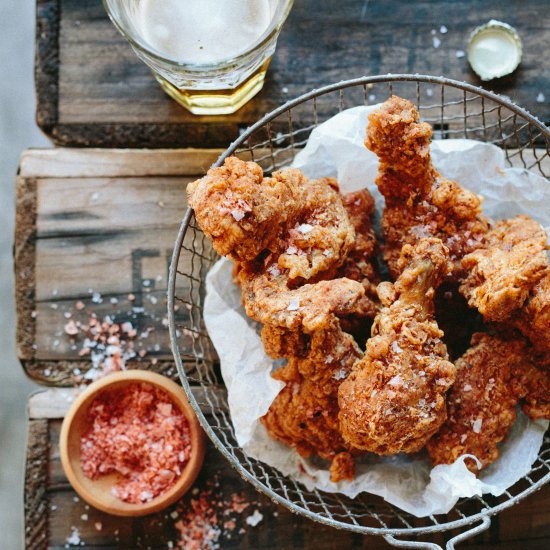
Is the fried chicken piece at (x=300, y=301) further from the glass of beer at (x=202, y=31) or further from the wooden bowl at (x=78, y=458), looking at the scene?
the glass of beer at (x=202, y=31)

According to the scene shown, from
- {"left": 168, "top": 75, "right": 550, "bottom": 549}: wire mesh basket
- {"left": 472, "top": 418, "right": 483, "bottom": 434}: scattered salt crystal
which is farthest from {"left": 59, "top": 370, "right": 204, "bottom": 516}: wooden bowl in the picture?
{"left": 472, "top": 418, "right": 483, "bottom": 434}: scattered salt crystal

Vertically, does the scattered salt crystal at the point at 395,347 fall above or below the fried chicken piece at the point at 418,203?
below

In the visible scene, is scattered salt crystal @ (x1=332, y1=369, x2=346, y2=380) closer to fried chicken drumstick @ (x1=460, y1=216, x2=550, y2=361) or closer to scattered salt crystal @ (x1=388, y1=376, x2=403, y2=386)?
scattered salt crystal @ (x1=388, y1=376, x2=403, y2=386)

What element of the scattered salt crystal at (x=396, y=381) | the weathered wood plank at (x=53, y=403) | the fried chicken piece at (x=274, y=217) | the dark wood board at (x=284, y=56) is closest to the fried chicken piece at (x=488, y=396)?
the scattered salt crystal at (x=396, y=381)

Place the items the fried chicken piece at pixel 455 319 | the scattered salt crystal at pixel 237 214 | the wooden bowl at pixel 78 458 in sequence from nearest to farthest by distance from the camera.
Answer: the scattered salt crystal at pixel 237 214, the fried chicken piece at pixel 455 319, the wooden bowl at pixel 78 458

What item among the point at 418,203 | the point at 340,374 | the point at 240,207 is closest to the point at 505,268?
the point at 418,203

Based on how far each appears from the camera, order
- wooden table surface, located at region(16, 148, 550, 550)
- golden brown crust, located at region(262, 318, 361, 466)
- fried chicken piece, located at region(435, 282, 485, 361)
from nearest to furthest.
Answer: golden brown crust, located at region(262, 318, 361, 466) → fried chicken piece, located at region(435, 282, 485, 361) → wooden table surface, located at region(16, 148, 550, 550)
